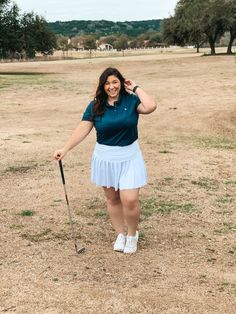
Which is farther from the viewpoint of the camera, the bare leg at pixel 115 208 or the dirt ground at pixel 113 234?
the bare leg at pixel 115 208

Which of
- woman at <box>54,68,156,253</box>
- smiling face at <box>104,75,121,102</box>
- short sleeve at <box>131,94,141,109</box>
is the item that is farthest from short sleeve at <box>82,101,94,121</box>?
short sleeve at <box>131,94,141,109</box>

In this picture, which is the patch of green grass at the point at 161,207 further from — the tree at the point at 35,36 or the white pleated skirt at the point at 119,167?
the tree at the point at 35,36

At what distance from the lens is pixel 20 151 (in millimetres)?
10609

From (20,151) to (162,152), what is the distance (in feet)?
9.53

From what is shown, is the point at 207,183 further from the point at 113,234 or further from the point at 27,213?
the point at 27,213

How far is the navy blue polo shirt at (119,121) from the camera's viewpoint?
4934 millimetres

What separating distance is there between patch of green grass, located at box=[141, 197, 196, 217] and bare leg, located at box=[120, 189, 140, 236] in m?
1.29

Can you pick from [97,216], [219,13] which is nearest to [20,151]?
[97,216]

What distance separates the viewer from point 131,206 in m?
5.20

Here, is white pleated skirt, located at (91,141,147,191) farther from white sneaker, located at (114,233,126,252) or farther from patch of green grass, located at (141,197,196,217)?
patch of green grass, located at (141,197,196,217)

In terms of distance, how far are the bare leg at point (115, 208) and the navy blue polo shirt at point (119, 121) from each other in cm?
58

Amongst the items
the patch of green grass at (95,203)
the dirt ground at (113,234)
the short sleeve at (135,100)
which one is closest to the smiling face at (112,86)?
the short sleeve at (135,100)

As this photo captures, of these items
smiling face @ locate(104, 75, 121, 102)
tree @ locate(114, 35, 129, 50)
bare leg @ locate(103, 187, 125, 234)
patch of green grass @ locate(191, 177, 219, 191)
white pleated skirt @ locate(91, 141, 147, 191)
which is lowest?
tree @ locate(114, 35, 129, 50)

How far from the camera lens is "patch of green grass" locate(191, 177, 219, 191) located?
7.98 metres
